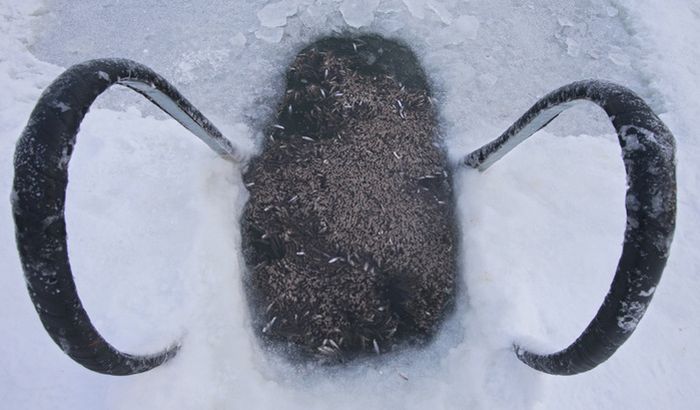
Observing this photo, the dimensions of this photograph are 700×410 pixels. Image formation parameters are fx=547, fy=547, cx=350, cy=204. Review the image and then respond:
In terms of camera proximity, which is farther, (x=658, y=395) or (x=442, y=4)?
(x=442, y=4)

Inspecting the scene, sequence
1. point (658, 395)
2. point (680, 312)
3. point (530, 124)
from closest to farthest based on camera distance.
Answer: point (530, 124), point (658, 395), point (680, 312)

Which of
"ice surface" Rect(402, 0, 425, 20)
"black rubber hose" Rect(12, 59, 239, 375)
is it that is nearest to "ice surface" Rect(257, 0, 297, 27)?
"ice surface" Rect(402, 0, 425, 20)

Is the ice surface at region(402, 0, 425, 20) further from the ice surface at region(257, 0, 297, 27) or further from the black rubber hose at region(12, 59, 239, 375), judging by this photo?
the black rubber hose at region(12, 59, 239, 375)

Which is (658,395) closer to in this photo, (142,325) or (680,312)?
(680,312)

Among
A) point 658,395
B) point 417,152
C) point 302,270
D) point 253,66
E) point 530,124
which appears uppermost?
point 530,124

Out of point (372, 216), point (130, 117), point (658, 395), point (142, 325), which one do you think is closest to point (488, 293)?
point (372, 216)

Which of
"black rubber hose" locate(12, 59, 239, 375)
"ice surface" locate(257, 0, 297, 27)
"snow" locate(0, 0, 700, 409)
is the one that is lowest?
"snow" locate(0, 0, 700, 409)

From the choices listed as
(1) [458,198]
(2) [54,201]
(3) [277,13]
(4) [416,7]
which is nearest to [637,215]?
(1) [458,198]
